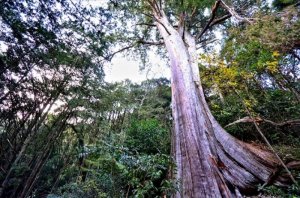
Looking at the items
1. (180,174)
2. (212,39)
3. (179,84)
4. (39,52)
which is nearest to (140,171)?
(180,174)

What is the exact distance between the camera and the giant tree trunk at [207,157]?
2.96m

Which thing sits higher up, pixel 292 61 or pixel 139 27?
pixel 139 27

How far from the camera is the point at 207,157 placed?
131 inches

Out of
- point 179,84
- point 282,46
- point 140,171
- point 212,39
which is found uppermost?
point 212,39

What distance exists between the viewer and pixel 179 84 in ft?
16.8

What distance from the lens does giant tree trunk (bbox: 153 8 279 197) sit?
296 centimetres

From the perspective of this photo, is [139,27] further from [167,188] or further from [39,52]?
[167,188]

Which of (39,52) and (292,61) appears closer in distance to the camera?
(39,52)

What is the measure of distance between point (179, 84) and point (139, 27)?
211 inches

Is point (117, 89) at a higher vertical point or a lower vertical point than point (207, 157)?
higher

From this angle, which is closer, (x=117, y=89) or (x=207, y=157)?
(x=207, y=157)

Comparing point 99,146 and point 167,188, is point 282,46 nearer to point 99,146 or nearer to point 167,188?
point 167,188

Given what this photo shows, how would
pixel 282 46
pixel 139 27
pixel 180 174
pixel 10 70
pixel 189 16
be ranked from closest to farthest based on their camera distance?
pixel 180 174 < pixel 282 46 < pixel 10 70 < pixel 189 16 < pixel 139 27

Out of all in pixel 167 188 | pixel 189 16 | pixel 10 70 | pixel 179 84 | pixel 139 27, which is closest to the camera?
pixel 167 188
